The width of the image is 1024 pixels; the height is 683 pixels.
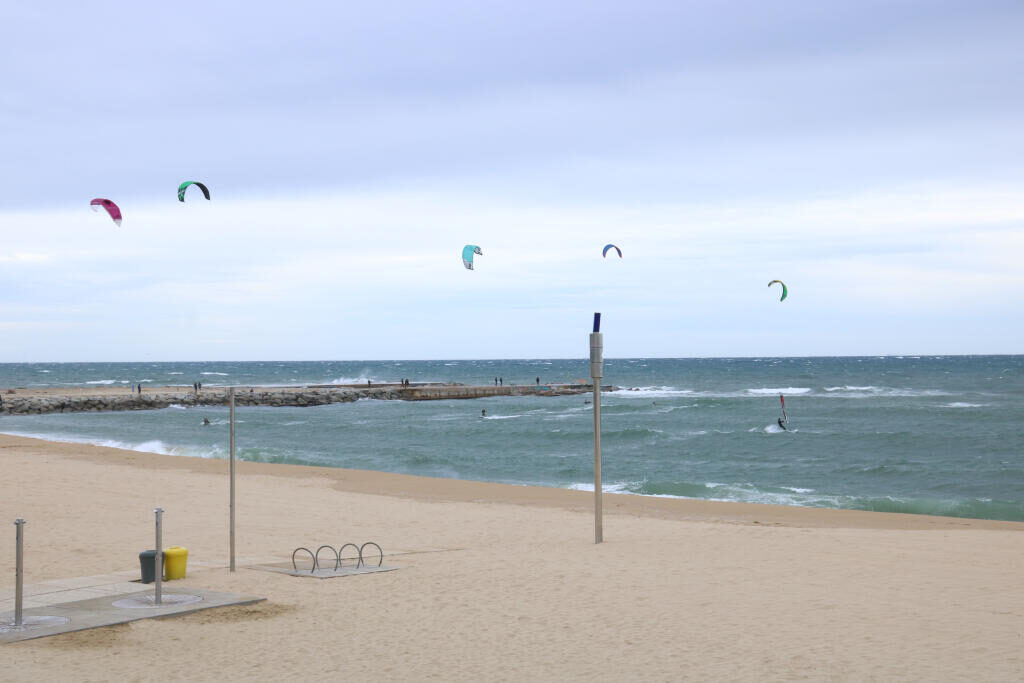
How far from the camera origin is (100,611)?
29.6ft

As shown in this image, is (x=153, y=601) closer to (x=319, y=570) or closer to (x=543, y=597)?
(x=319, y=570)

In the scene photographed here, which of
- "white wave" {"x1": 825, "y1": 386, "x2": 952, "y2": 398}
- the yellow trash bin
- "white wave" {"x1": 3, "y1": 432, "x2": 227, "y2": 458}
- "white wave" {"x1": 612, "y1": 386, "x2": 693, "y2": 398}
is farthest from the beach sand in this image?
"white wave" {"x1": 612, "y1": 386, "x2": 693, "y2": 398}

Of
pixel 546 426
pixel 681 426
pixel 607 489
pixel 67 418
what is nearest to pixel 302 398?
pixel 67 418

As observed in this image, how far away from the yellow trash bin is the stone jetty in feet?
147

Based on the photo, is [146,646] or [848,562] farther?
[848,562]

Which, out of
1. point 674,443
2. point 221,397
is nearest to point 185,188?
point 674,443

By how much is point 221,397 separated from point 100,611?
213 ft

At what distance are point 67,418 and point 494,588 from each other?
50.5 metres

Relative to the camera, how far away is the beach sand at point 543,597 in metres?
7.51

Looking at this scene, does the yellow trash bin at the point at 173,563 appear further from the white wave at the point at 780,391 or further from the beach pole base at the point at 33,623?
the white wave at the point at 780,391

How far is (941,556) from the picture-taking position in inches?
499

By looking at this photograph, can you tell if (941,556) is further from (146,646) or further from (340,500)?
(340,500)

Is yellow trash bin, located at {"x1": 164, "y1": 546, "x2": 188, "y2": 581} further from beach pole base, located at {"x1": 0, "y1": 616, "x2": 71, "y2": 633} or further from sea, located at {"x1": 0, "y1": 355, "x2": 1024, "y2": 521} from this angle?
sea, located at {"x1": 0, "y1": 355, "x2": 1024, "y2": 521}

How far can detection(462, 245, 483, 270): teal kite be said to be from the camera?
2386 cm
